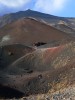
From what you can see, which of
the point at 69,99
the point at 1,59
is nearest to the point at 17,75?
the point at 1,59

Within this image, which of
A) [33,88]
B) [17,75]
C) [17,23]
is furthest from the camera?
[17,23]

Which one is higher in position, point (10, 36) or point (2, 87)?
point (10, 36)

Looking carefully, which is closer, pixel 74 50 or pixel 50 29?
pixel 74 50

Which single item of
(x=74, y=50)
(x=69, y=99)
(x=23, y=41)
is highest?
(x=23, y=41)

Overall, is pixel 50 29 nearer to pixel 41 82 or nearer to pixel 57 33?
pixel 57 33

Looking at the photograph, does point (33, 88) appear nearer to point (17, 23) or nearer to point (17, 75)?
point (17, 75)

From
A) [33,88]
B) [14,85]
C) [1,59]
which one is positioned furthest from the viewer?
[1,59]

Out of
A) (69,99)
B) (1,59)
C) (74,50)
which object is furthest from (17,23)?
(69,99)

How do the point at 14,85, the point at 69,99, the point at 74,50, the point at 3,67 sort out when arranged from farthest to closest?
the point at 3,67 < the point at 74,50 < the point at 14,85 < the point at 69,99

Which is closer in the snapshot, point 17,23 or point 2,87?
point 2,87
